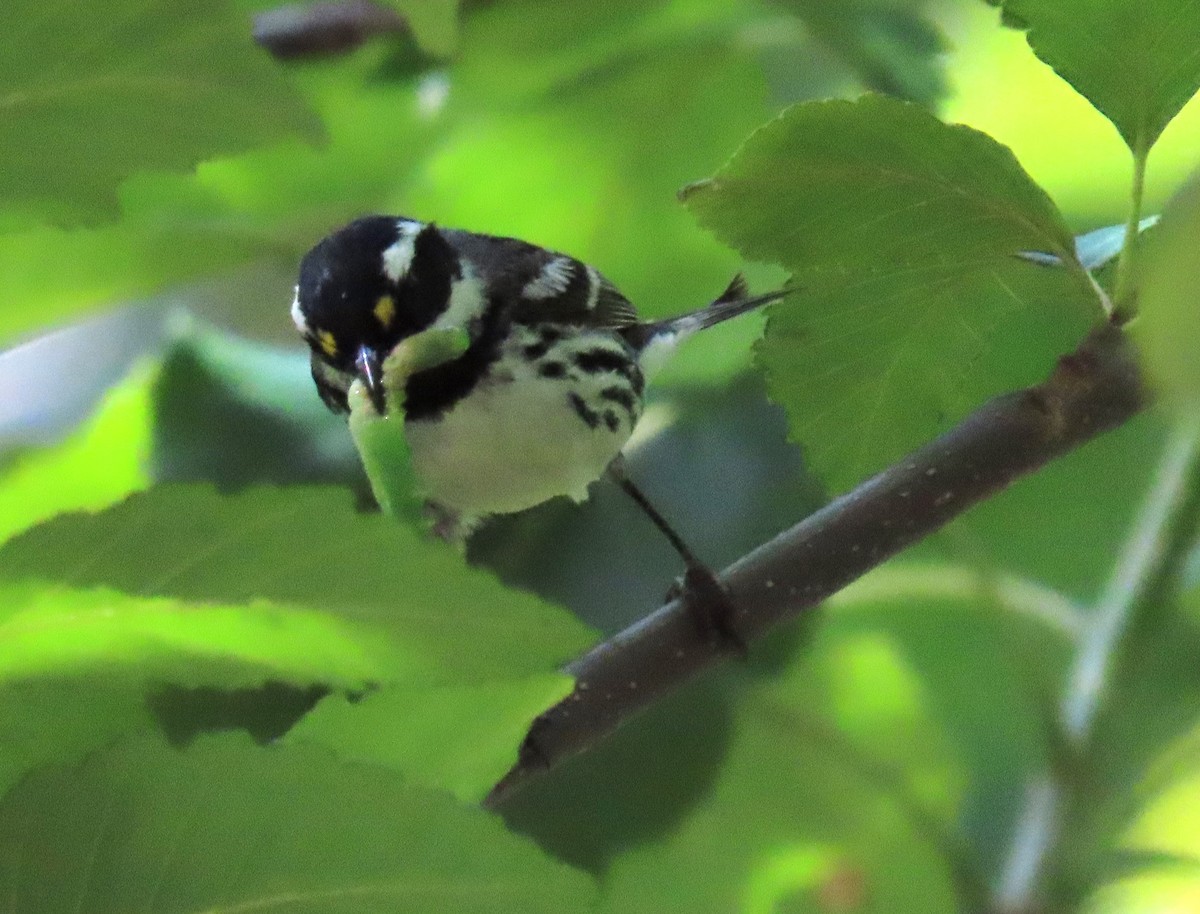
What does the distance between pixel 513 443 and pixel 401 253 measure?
134 mm

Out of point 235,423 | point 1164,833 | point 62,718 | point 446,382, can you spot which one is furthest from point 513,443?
point 62,718

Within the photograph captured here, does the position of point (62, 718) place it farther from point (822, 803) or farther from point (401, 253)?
point (822, 803)

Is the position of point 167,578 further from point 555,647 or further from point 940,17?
point 940,17

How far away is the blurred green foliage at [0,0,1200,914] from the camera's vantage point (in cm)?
26

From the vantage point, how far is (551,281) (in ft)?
3.17

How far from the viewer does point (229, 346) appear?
822 millimetres

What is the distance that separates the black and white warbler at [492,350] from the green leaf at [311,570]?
0.50m

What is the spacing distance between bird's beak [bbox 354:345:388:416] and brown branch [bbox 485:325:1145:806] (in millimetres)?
137

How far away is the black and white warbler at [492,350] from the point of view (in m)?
0.83

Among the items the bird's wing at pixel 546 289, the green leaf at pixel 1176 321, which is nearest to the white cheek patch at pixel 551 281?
the bird's wing at pixel 546 289

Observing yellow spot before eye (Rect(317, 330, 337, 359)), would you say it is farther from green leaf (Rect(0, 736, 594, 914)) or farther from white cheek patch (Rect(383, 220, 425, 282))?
green leaf (Rect(0, 736, 594, 914))

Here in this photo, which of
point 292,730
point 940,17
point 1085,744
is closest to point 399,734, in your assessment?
point 292,730

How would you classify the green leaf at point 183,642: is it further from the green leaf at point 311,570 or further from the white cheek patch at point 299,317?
the white cheek patch at point 299,317

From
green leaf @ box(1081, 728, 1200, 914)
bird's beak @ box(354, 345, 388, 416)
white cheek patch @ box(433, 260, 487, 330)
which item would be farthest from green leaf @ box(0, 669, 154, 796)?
white cheek patch @ box(433, 260, 487, 330)
